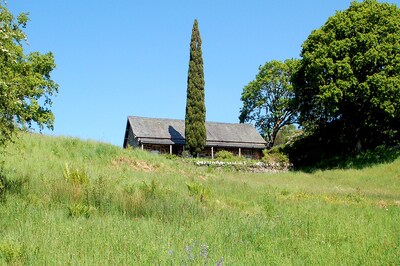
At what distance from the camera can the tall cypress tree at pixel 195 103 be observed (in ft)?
141

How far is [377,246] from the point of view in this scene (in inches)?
297

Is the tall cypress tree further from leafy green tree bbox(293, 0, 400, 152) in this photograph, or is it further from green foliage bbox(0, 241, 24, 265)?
green foliage bbox(0, 241, 24, 265)

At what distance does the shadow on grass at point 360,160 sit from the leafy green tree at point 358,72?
1536 mm

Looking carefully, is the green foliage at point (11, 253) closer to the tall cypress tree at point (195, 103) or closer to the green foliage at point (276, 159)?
the green foliage at point (276, 159)

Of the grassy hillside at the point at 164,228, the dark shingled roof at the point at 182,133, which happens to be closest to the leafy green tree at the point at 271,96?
the dark shingled roof at the point at 182,133

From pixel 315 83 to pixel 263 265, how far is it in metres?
34.0

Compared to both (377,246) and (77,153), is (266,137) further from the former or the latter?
(377,246)

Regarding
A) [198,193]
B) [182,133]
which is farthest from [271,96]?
[198,193]

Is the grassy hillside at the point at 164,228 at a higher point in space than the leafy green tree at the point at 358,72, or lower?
lower

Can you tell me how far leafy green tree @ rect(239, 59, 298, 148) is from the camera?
59875 millimetres

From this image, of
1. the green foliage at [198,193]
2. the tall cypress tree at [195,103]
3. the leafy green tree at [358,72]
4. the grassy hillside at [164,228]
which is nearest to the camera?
the grassy hillside at [164,228]

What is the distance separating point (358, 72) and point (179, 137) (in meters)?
20.8

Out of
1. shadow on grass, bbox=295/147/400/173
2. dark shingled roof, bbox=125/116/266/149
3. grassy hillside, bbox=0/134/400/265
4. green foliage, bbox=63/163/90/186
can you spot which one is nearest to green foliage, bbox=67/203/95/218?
grassy hillside, bbox=0/134/400/265

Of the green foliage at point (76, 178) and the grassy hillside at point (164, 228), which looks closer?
the grassy hillside at point (164, 228)
